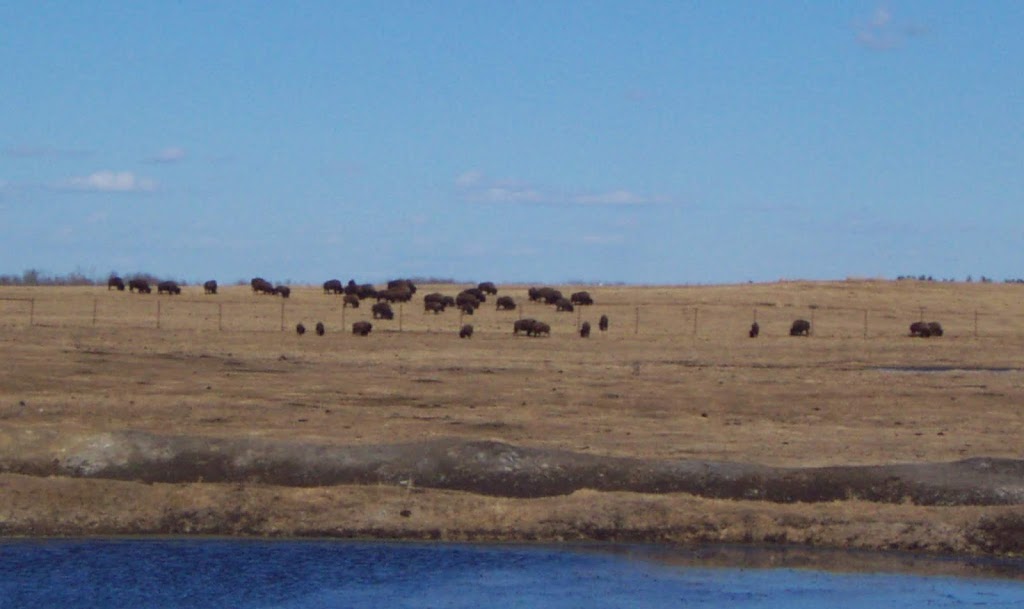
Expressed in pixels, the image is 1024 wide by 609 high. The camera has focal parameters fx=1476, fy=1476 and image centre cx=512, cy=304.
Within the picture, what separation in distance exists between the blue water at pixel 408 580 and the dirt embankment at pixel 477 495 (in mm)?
862

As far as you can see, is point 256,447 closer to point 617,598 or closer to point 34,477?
point 34,477

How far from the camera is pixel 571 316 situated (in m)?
65.2

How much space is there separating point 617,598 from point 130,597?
18.0ft

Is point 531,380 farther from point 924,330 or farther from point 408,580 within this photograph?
point 924,330

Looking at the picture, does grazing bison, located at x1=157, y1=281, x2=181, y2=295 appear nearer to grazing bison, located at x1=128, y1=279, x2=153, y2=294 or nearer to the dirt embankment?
grazing bison, located at x1=128, y1=279, x2=153, y2=294

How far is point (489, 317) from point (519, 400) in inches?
1102

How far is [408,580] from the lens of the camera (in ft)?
58.5

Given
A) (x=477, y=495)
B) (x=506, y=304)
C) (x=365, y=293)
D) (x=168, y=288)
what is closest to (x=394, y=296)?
(x=365, y=293)

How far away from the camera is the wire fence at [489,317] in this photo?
5616 cm

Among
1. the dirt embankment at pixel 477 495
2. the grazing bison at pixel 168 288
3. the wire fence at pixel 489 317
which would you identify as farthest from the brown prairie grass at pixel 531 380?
the grazing bison at pixel 168 288

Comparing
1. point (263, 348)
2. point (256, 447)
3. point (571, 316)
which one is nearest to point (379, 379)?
point (263, 348)

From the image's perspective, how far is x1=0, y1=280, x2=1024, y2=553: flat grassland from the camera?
69.5 feet

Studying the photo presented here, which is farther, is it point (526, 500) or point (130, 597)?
point (526, 500)

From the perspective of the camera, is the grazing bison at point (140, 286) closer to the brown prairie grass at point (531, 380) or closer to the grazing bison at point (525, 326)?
the brown prairie grass at point (531, 380)
